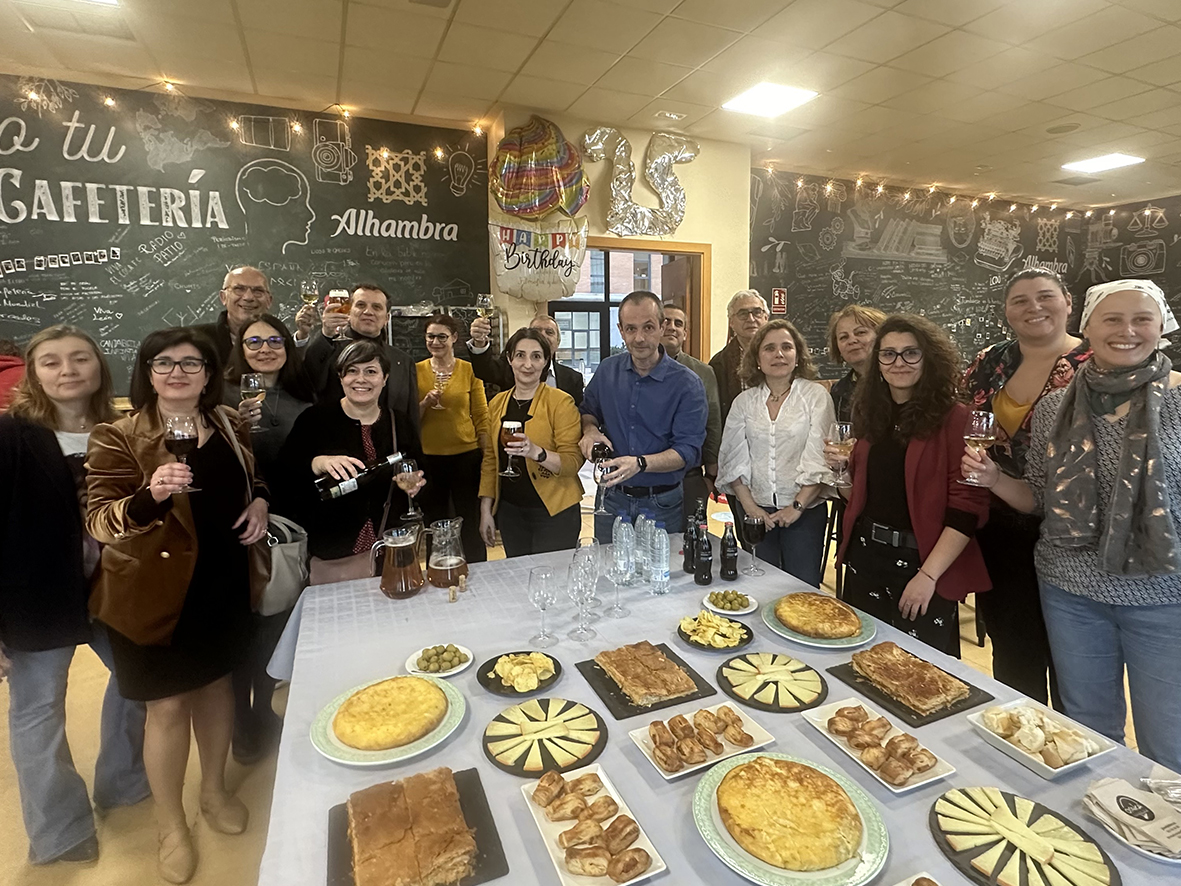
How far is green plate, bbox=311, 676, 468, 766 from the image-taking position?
1139 millimetres

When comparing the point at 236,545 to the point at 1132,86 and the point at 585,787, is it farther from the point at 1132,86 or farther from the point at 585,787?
the point at 1132,86

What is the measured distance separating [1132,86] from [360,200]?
20.5 feet

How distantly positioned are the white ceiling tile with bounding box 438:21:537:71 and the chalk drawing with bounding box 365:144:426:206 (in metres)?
1.15

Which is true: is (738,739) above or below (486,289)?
below

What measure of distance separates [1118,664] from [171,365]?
9.80 ft

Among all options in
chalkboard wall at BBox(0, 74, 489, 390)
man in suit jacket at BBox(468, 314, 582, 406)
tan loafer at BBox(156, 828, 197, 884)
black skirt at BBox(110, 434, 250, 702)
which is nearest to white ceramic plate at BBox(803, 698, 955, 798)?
black skirt at BBox(110, 434, 250, 702)

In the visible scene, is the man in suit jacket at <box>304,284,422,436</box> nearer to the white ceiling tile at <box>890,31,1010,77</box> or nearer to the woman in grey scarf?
the woman in grey scarf

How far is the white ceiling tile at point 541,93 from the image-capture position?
4.40m

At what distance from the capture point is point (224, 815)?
2074mm

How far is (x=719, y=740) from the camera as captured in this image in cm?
118

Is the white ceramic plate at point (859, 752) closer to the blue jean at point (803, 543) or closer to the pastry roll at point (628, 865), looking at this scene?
the pastry roll at point (628, 865)

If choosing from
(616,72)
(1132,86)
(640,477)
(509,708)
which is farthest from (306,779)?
(1132,86)

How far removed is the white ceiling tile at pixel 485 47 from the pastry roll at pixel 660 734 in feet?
13.2

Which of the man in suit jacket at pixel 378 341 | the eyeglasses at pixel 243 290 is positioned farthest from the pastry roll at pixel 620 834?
the eyeglasses at pixel 243 290
